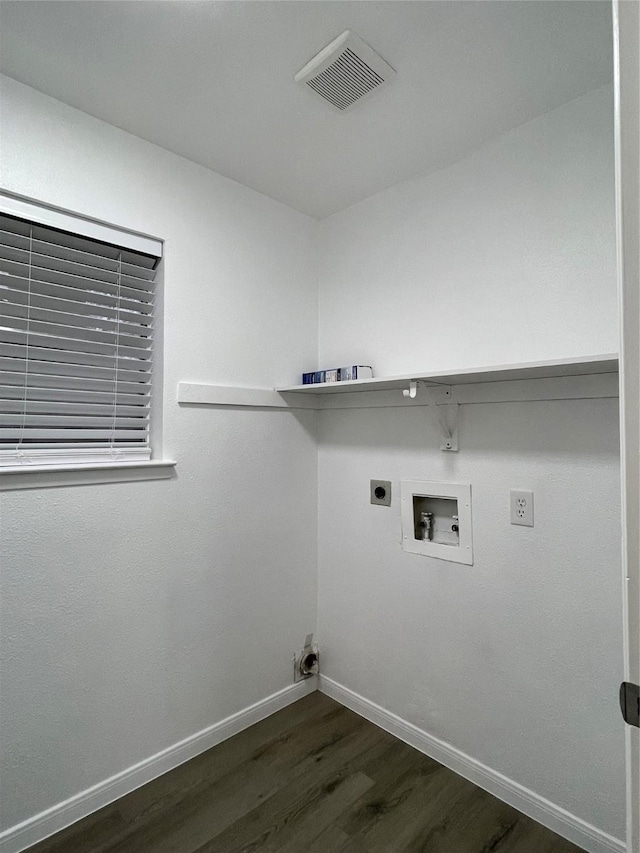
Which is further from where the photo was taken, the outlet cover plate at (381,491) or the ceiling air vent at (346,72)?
the outlet cover plate at (381,491)

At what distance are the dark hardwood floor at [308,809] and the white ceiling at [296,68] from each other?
8.09 feet

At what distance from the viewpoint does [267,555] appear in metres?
2.16

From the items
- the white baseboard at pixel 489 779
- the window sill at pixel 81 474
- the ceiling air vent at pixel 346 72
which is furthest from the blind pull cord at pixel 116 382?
the white baseboard at pixel 489 779

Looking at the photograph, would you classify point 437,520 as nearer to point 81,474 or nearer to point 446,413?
Result: point 446,413

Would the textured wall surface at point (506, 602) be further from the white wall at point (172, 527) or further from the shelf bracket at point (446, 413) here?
the white wall at point (172, 527)

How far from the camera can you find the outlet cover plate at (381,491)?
6.86 ft

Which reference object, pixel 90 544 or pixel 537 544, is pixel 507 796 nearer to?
pixel 537 544

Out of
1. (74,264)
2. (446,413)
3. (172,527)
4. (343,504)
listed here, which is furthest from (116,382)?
(446,413)

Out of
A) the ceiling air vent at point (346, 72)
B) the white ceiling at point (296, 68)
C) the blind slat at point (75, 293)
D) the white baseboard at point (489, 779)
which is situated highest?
the white ceiling at point (296, 68)

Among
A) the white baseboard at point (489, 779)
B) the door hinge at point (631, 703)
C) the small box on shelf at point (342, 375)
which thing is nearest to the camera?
the door hinge at point (631, 703)

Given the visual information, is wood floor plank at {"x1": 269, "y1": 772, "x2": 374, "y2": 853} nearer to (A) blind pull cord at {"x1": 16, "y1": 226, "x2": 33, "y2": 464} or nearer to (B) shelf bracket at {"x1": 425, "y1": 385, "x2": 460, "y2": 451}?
(B) shelf bracket at {"x1": 425, "y1": 385, "x2": 460, "y2": 451}

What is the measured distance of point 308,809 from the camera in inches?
63.3

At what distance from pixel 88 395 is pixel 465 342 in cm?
149

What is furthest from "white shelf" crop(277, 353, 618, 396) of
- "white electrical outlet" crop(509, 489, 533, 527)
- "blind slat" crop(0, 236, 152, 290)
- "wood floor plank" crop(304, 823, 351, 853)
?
"wood floor plank" crop(304, 823, 351, 853)
